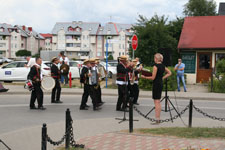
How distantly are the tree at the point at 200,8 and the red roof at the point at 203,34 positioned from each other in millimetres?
30890

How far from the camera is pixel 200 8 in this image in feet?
184

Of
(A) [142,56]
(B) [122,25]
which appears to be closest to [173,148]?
(A) [142,56]

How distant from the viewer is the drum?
11.7 meters

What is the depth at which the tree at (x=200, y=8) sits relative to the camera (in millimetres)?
55303

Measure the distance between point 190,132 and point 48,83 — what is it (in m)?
6.34

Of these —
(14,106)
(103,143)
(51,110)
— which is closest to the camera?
(103,143)

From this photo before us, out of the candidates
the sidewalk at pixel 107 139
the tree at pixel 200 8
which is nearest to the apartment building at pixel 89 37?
the tree at pixel 200 8

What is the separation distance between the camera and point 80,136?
278 inches

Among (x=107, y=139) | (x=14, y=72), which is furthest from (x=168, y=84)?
(x=107, y=139)

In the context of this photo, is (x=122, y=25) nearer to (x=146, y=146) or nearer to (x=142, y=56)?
(x=142, y=56)

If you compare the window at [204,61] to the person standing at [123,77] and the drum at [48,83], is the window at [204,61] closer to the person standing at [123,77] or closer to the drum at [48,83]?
the person standing at [123,77]

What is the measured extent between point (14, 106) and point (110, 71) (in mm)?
15171

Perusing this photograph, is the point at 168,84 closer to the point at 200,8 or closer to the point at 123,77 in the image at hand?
the point at 123,77

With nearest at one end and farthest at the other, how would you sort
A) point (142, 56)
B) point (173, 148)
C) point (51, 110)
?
1. point (173, 148)
2. point (51, 110)
3. point (142, 56)
